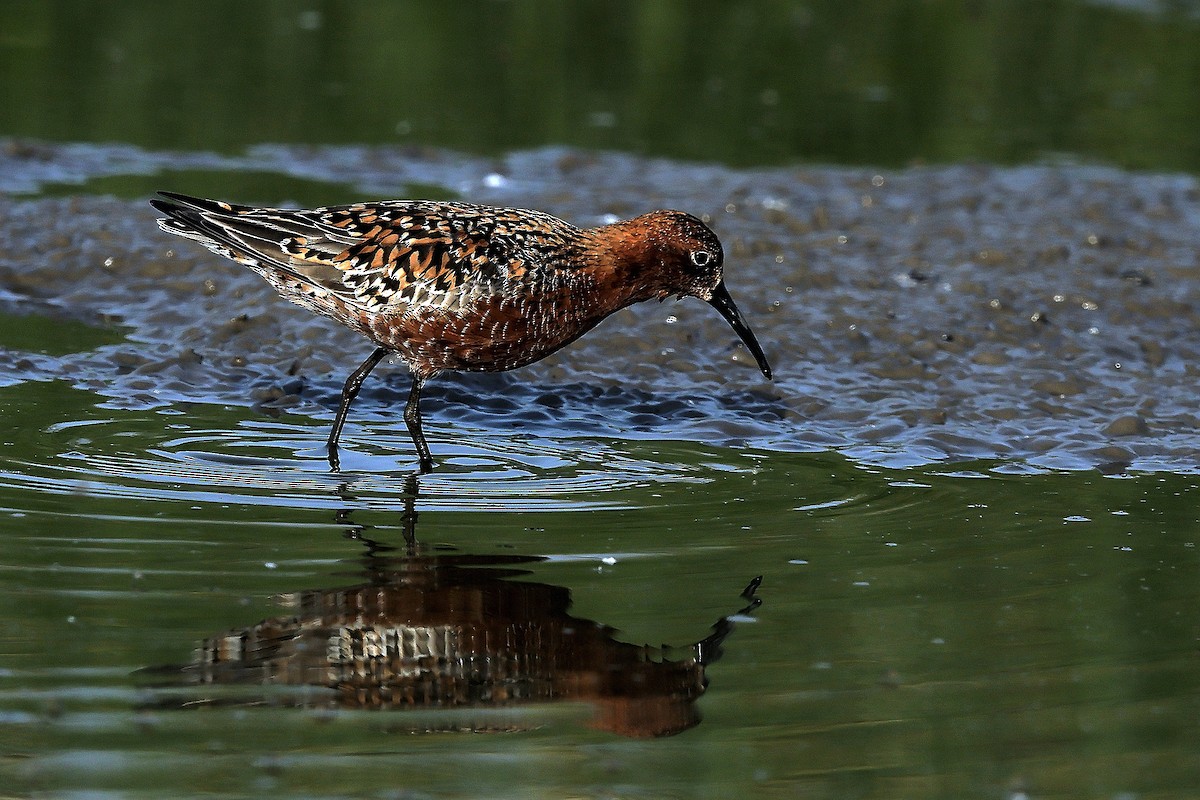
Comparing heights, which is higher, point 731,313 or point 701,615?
point 731,313

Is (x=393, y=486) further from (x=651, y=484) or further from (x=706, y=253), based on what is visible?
(x=706, y=253)

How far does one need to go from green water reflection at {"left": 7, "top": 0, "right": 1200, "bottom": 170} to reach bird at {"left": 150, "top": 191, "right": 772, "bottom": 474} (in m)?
6.44

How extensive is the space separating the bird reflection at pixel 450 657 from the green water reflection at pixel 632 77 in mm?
9217

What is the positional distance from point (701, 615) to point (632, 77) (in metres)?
11.6

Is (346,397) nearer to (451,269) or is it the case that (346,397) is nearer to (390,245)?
(390,245)

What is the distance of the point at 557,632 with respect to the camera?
6434 mm

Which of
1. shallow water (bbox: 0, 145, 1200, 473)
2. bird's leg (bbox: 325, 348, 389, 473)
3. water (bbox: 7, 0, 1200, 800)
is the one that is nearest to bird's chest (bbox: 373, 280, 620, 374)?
bird's leg (bbox: 325, 348, 389, 473)

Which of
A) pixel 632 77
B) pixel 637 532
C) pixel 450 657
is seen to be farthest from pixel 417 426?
pixel 632 77

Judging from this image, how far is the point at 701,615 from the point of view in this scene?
6613mm

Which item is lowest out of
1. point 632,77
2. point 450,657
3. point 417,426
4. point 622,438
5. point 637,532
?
point 450,657

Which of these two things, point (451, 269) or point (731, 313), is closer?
point (451, 269)

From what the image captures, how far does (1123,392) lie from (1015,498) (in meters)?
2.32

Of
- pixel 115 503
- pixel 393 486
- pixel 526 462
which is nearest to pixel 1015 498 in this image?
pixel 526 462

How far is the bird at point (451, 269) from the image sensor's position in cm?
862
